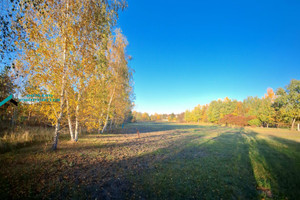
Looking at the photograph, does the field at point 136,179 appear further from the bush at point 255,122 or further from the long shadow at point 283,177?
the bush at point 255,122

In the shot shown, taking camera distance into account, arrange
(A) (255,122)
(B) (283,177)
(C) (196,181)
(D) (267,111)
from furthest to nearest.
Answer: (A) (255,122)
(D) (267,111)
(B) (283,177)
(C) (196,181)

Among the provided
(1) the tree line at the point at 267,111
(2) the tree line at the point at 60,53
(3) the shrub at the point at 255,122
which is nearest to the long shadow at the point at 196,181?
(2) the tree line at the point at 60,53

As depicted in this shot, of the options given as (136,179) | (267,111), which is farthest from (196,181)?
(267,111)

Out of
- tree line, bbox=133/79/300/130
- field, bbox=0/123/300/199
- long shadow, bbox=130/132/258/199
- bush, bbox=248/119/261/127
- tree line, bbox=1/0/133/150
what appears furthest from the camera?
bush, bbox=248/119/261/127

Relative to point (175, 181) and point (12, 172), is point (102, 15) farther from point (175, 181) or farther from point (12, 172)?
point (175, 181)

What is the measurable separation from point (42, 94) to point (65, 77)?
177cm

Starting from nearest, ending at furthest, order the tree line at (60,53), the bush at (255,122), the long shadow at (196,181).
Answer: the long shadow at (196,181)
the tree line at (60,53)
the bush at (255,122)

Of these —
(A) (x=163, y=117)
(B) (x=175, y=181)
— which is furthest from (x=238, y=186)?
(A) (x=163, y=117)

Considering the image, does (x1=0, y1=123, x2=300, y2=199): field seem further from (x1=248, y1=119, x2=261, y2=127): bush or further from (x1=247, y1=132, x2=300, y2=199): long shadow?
(x1=248, y1=119, x2=261, y2=127): bush

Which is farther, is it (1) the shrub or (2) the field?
(1) the shrub

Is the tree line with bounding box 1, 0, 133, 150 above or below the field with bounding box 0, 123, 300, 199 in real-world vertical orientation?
above

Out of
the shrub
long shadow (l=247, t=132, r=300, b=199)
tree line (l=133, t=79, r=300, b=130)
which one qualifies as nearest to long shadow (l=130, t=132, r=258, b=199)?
long shadow (l=247, t=132, r=300, b=199)

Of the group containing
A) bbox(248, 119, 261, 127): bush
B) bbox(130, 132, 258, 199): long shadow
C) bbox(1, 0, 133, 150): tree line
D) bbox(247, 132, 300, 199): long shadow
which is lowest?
bbox(248, 119, 261, 127): bush

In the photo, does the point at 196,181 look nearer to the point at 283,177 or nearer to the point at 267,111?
the point at 283,177
